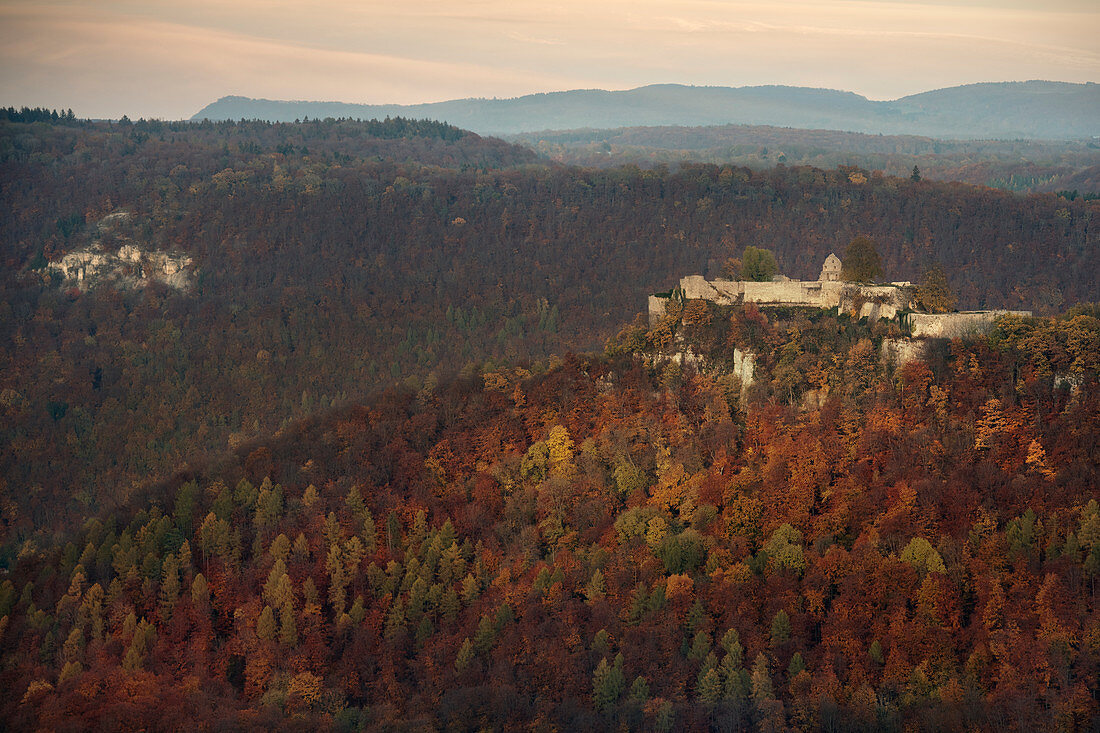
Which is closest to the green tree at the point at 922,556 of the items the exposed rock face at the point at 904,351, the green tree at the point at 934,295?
the exposed rock face at the point at 904,351

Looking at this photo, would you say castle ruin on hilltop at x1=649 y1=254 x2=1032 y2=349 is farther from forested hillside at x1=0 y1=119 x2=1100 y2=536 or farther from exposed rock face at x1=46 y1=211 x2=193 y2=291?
exposed rock face at x1=46 y1=211 x2=193 y2=291

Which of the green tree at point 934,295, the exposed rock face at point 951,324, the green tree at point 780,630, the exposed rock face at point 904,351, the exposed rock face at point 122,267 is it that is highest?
the green tree at point 934,295

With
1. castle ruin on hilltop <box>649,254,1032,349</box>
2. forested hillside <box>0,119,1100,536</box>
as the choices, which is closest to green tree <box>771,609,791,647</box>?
castle ruin on hilltop <box>649,254,1032,349</box>

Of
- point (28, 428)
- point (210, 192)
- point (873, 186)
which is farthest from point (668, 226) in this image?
point (28, 428)

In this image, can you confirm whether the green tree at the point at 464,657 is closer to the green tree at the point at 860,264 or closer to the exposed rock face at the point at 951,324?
the exposed rock face at the point at 951,324

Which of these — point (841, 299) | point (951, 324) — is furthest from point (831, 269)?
point (951, 324)

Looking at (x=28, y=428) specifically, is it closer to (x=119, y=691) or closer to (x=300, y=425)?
(x=300, y=425)
